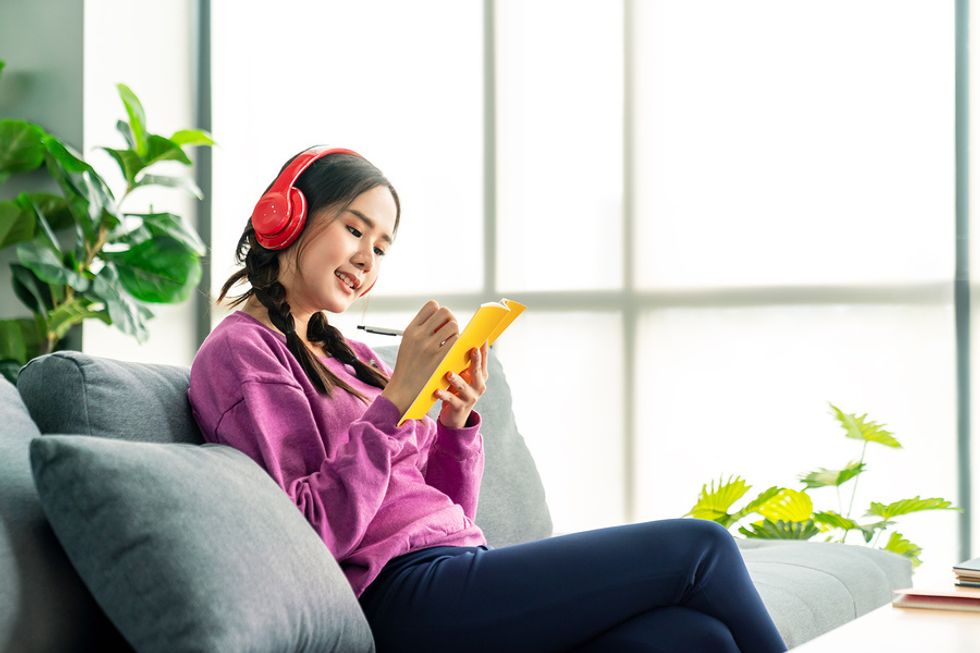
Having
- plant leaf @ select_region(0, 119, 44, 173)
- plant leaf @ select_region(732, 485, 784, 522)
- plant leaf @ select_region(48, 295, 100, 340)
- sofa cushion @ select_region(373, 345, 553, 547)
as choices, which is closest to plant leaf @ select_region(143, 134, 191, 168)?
plant leaf @ select_region(0, 119, 44, 173)

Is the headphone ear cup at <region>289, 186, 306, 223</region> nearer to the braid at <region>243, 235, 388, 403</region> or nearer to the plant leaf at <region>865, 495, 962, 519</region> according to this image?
the braid at <region>243, 235, 388, 403</region>

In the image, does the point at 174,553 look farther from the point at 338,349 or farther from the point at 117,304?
the point at 117,304

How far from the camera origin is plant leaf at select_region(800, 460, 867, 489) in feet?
9.53

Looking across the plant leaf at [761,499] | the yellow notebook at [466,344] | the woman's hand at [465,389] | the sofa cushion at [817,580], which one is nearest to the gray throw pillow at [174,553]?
the yellow notebook at [466,344]

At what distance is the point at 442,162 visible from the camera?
3980 mm

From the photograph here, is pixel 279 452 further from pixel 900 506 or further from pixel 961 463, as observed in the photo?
pixel 961 463

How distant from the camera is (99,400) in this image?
1.48m

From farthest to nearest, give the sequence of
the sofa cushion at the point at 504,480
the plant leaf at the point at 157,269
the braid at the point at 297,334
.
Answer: the plant leaf at the point at 157,269 < the sofa cushion at the point at 504,480 < the braid at the point at 297,334

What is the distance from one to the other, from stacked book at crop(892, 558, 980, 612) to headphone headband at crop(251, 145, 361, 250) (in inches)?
40.5

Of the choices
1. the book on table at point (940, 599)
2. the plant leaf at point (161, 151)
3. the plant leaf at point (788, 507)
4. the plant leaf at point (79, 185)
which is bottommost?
the plant leaf at point (788, 507)

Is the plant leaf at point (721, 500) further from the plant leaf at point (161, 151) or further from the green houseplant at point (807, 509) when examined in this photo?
the plant leaf at point (161, 151)

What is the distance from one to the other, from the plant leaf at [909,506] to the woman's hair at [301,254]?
161cm

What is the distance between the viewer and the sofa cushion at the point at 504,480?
7.02 feet

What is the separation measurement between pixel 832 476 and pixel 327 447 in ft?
5.85
